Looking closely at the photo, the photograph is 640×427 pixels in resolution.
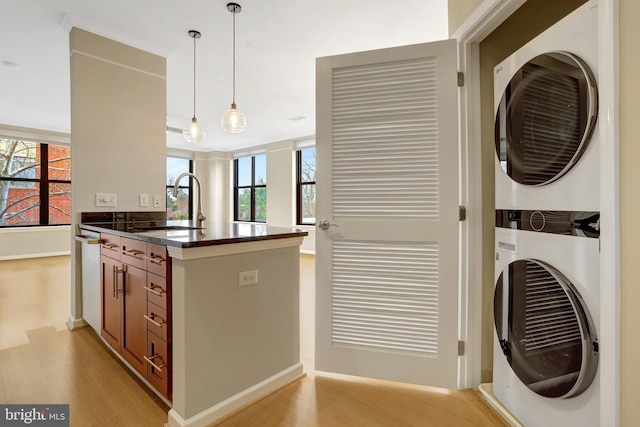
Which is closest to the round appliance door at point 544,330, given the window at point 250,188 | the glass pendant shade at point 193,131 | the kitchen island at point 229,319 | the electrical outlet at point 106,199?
the kitchen island at point 229,319

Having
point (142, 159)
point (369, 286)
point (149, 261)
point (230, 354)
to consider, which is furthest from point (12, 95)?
point (369, 286)

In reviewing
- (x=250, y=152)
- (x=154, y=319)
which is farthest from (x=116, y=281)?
(x=250, y=152)

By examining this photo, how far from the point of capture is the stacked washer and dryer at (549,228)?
112 centimetres

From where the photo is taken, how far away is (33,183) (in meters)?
5.97

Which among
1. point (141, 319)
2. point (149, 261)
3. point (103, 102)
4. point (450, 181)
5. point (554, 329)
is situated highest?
point (103, 102)

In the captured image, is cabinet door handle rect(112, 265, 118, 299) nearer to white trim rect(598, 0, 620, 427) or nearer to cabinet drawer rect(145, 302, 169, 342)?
cabinet drawer rect(145, 302, 169, 342)

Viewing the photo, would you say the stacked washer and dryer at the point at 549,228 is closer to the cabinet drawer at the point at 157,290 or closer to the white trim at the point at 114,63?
the cabinet drawer at the point at 157,290

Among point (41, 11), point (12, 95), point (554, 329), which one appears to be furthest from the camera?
point (12, 95)

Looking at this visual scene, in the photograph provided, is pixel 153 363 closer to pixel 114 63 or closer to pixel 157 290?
pixel 157 290

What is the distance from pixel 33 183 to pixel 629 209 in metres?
8.13

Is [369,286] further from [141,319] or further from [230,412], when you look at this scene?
[141,319]

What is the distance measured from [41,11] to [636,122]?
380 cm

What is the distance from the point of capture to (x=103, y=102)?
9.01ft

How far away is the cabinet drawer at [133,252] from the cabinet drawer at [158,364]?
40 centimetres
